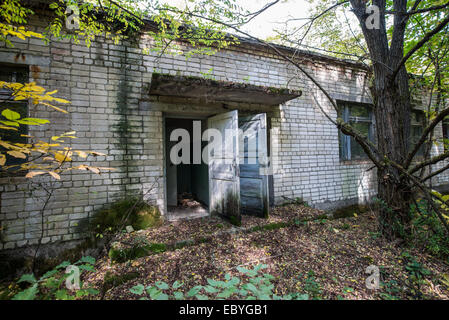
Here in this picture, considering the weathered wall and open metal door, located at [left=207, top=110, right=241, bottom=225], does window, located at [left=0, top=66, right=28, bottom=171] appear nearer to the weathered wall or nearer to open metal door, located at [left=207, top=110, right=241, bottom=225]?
the weathered wall

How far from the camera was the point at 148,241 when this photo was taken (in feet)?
10.5

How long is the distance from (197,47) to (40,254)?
4712mm

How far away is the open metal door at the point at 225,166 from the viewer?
385 centimetres

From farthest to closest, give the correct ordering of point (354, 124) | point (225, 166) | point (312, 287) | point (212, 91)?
1. point (354, 124)
2. point (225, 166)
3. point (212, 91)
4. point (312, 287)

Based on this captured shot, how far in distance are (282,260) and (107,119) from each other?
3767 mm

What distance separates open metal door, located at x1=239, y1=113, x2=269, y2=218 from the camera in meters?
4.13

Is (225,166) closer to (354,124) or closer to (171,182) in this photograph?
(171,182)

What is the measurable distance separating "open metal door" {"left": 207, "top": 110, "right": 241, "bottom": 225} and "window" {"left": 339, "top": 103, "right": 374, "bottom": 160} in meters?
3.92

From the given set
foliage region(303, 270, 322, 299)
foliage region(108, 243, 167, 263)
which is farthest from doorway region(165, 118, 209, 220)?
foliage region(303, 270, 322, 299)

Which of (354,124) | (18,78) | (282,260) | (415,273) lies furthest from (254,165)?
(18,78)

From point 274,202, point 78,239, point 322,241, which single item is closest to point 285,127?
point 274,202

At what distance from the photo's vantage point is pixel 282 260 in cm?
295

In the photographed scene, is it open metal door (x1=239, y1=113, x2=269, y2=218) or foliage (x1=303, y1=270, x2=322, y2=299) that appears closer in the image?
foliage (x1=303, y1=270, x2=322, y2=299)

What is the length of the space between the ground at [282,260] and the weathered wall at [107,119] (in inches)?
38.2
